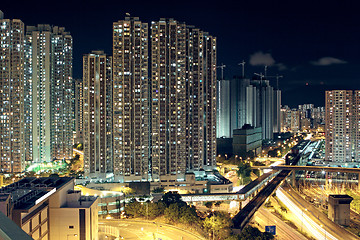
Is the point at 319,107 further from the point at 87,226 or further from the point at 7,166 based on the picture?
the point at 87,226

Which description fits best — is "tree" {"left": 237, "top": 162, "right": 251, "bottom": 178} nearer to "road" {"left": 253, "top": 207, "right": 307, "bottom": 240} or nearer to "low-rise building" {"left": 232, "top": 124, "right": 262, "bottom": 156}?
"low-rise building" {"left": 232, "top": 124, "right": 262, "bottom": 156}

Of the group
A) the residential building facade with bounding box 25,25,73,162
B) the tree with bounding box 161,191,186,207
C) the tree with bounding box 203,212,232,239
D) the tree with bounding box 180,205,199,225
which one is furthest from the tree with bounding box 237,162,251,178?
the residential building facade with bounding box 25,25,73,162

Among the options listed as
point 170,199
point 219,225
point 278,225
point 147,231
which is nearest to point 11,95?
point 170,199

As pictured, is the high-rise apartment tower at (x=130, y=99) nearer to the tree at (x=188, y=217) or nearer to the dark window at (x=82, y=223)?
the tree at (x=188, y=217)

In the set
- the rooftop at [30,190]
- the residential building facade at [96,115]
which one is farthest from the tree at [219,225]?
the residential building facade at [96,115]

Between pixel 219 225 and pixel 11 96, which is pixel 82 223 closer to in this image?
pixel 219 225

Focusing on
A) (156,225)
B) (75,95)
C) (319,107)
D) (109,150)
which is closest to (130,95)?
(109,150)
